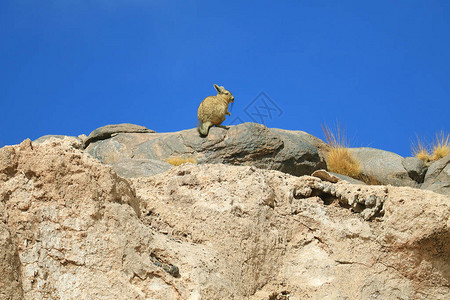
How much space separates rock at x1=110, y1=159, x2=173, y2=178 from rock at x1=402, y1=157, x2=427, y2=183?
6.89m

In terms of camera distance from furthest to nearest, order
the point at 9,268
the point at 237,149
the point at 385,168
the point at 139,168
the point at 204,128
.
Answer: the point at 385,168 < the point at 204,128 < the point at 237,149 < the point at 139,168 < the point at 9,268

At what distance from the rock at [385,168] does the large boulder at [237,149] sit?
Result: 4.31 ft

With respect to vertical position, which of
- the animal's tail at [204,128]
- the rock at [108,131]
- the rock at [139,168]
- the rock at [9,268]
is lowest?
the rock at [9,268]

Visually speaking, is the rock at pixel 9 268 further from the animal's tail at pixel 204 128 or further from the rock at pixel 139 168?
the animal's tail at pixel 204 128

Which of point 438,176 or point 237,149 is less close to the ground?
point 237,149

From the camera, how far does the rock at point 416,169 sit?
13.1m

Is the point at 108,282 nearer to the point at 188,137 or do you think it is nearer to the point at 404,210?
the point at 404,210

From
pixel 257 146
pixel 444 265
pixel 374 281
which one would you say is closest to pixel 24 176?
pixel 374 281

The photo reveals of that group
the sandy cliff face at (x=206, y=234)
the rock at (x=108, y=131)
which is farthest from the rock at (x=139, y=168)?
the rock at (x=108, y=131)

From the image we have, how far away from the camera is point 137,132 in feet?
46.2

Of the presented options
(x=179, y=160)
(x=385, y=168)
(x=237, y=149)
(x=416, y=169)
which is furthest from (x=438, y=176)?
(x=179, y=160)

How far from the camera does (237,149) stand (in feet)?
39.0

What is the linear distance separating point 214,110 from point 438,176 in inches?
207

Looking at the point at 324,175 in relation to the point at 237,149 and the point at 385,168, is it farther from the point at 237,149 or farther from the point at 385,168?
the point at 385,168
